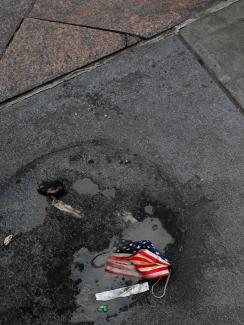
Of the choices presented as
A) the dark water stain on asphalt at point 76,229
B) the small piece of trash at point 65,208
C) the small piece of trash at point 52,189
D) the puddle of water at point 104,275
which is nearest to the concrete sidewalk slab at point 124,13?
the dark water stain on asphalt at point 76,229

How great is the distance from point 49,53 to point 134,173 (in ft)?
7.25

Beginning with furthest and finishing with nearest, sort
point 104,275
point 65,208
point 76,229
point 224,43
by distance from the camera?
point 224,43 → point 65,208 → point 76,229 → point 104,275

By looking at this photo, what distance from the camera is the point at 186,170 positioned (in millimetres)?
4691

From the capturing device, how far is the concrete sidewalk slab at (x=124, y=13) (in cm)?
587

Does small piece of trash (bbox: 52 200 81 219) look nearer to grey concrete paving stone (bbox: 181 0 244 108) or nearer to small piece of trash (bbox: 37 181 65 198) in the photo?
small piece of trash (bbox: 37 181 65 198)

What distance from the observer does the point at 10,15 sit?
6.52 m

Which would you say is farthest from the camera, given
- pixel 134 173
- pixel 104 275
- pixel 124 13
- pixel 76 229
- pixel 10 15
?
pixel 10 15

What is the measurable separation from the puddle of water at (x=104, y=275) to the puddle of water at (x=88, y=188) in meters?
0.29

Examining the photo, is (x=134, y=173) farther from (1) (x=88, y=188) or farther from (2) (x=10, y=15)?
(2) (x=10, y=15)

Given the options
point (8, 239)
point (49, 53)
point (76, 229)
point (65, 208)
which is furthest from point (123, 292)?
point (49, 53)

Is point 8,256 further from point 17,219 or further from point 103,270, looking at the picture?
point 103,270

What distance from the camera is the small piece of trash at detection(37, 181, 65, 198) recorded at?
4773 mm

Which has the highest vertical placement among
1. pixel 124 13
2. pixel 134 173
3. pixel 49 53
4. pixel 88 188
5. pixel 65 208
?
pixel 124 13

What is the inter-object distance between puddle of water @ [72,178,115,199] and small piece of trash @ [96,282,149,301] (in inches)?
38.9
